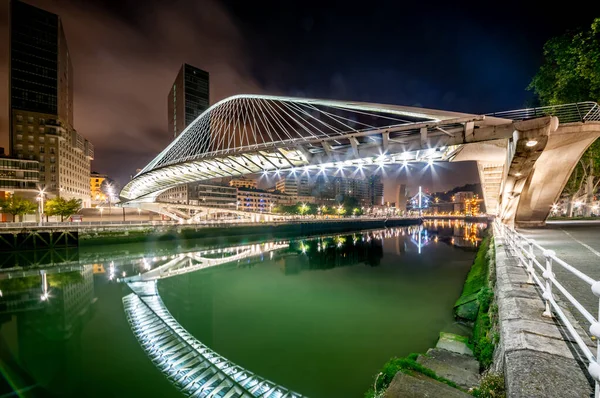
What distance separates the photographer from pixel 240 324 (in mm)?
10203

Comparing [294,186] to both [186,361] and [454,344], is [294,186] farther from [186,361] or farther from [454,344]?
[454,344]

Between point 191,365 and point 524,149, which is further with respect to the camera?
point 524,149

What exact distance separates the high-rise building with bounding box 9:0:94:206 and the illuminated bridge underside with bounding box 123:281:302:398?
7640 centimetres

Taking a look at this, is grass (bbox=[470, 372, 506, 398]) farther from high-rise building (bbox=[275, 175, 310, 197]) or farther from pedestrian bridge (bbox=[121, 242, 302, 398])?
high-rise building (bbox=[275, 175, 310, 197])

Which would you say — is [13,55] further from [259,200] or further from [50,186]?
[259,200]

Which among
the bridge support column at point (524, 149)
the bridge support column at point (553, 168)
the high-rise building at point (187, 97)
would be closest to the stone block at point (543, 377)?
the bridge support column at point (524, 149)

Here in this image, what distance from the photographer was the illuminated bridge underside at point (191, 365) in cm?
623

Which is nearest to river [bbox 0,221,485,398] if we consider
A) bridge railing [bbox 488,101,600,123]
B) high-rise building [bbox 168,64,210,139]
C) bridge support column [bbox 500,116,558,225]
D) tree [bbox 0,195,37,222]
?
bridge support column [bbox 500,116,558,225]

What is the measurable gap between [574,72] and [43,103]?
4102 inches

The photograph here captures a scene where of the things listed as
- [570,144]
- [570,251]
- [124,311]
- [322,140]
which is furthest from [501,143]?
[124,311]

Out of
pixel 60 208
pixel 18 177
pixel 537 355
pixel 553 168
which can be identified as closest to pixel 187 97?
pixel 18 177

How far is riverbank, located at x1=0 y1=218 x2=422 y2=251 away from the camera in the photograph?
31.5m

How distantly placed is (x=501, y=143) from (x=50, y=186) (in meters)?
89.7

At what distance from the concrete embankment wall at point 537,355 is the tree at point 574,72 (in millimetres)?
21879
